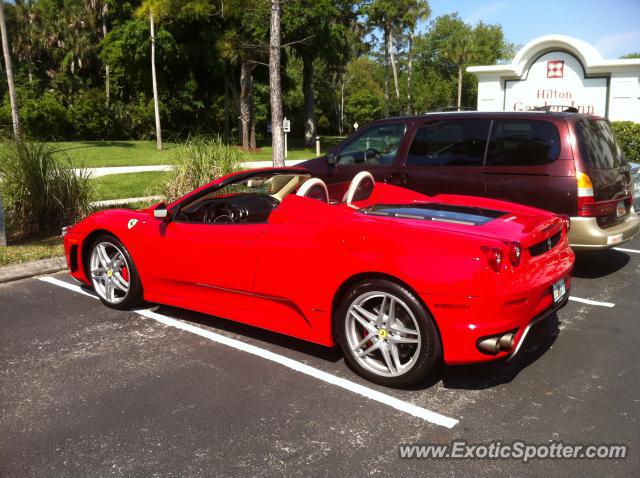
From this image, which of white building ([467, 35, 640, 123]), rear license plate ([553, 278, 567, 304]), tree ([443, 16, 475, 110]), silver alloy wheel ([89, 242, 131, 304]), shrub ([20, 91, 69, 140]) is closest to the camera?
rear license plate ([553, 278, 567, 304])

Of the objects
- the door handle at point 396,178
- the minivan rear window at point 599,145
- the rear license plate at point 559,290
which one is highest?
the minivan rear window at point 599,145

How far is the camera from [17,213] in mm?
8766

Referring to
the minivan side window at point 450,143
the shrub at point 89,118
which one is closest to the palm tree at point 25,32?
the shrub at point 89,118

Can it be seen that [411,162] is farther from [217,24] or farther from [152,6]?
[217,24]

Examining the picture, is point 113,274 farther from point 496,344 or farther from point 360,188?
point 496,344

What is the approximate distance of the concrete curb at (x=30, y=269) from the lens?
21.9 feet

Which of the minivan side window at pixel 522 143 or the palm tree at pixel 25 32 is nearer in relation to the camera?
the minivan side window at pixel 522 143

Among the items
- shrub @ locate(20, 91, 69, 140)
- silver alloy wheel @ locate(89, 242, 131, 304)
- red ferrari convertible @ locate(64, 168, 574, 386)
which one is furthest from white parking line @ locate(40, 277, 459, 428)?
shrub @ locate(20, 91, 69, 140)

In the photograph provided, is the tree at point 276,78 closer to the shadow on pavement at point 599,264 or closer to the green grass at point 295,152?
the shadow on pavement at point 599,264

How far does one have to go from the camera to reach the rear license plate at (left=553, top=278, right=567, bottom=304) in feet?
12.4

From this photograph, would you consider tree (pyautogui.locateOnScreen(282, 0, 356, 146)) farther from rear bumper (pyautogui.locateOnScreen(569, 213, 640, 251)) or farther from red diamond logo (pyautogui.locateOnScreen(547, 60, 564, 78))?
rear bumper (pyautogui.locateOnScreen(569, 213, 640, 251))

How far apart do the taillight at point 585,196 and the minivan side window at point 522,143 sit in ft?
1.14

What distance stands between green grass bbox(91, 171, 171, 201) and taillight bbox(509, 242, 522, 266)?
906cm

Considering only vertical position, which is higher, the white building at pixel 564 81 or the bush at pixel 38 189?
the white building at pixel 564 81
